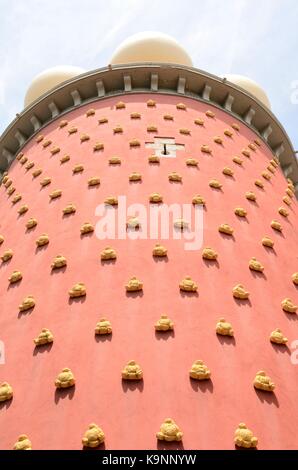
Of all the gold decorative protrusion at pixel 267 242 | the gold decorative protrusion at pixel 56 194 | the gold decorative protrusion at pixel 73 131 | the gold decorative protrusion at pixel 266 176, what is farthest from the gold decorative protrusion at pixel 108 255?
the gold decorative protrusion at pixel 73 131

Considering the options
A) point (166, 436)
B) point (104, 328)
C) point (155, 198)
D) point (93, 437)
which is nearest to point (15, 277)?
point (104, 328)

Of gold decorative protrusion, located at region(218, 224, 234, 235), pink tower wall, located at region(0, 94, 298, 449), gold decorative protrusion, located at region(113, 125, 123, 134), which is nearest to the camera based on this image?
pink tower wall, located at region(0, 94, 298, 449)

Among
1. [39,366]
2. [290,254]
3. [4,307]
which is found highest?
[290,254]

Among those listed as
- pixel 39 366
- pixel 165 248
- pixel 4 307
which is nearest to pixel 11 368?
pixel 39 366

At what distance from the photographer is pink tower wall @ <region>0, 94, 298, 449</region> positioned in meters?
6.13

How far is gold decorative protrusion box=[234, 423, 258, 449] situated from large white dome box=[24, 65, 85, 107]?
548 inches

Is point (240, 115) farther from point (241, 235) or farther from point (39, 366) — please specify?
point (39, 366)

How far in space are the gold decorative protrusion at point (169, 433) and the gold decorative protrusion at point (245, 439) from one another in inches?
25.4

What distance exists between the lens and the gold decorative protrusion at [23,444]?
584 cm

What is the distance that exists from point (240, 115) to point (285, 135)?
172 cm

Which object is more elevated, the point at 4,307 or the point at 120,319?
the point at 4,307

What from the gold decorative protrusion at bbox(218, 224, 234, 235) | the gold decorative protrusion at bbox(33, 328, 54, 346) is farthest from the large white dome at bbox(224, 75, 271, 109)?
the gold decorative protrusion at bbox(33, 328, 54, 346)

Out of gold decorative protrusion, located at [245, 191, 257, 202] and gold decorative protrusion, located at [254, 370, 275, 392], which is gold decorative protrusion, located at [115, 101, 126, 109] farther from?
gold decorative protrusion, located at [254, 370, 275, 392]

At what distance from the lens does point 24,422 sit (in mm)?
6254
